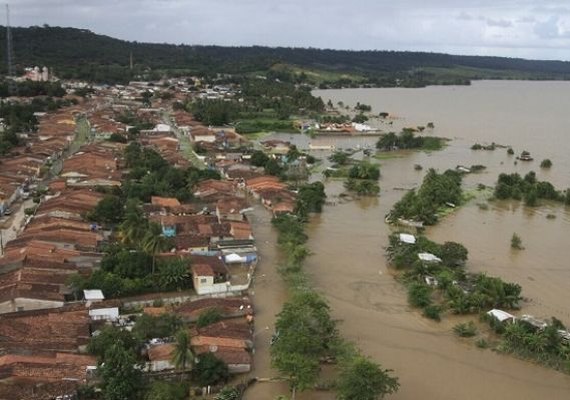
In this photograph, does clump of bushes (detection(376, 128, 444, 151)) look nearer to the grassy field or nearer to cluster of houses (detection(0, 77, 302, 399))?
cluster of houses (detection(0, 77, 302, 399))

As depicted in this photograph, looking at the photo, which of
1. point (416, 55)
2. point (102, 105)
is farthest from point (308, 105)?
point (416, 55)

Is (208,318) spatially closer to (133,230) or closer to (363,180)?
(133,230)

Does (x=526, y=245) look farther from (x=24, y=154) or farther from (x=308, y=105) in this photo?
(x=308, y=105)

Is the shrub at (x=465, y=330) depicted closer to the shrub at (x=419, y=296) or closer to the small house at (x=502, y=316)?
the small house at (x=502, y=316)

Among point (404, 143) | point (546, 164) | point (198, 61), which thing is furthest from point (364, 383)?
point (198, 61)

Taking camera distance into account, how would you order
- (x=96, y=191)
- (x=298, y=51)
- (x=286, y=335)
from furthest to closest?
(x=298, y=51) < (x=96, y=191) < (x=286, y=335)

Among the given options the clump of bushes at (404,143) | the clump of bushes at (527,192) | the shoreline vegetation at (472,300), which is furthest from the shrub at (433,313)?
the clump of bushes at (404,143)

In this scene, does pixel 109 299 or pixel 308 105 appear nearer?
pixel 109 299
